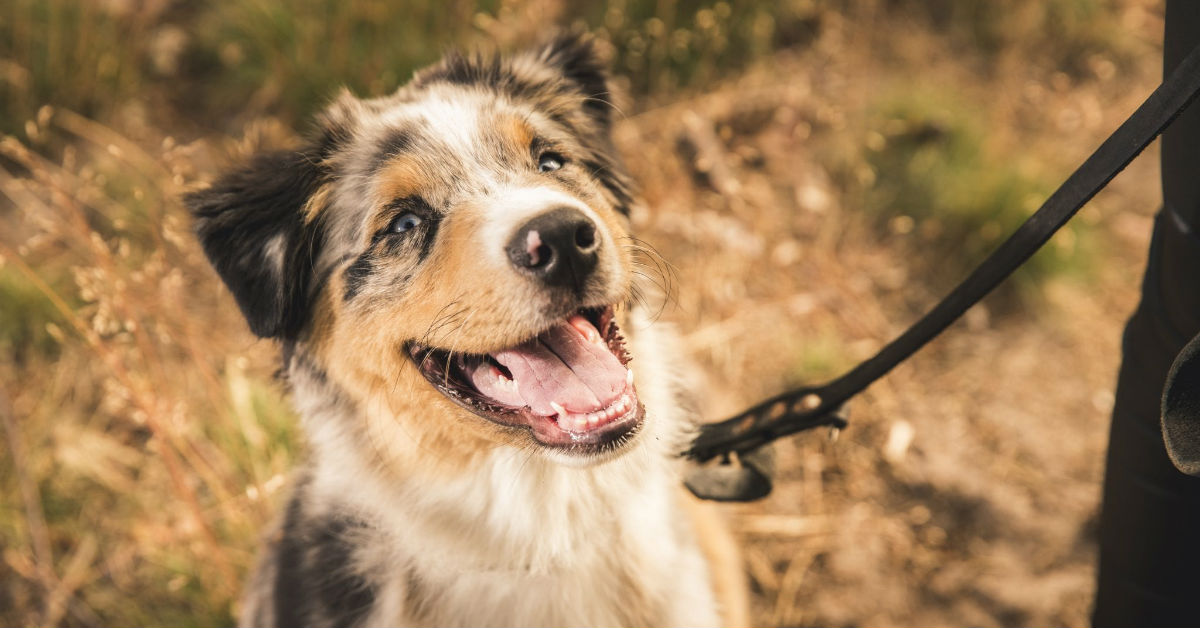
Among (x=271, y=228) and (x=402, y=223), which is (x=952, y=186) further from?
(x=271, y=228)

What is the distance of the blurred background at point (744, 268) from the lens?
10.6 feet

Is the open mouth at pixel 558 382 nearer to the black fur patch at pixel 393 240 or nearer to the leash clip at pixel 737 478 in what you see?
the black fur patch at pixel 393 240

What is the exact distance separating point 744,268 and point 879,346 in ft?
2.62

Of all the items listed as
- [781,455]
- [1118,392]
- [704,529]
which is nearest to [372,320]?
[704,529]

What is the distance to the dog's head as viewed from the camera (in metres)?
1.92

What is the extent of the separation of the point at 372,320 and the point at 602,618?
3.32 feet

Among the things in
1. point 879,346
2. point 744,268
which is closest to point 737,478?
point 879,346

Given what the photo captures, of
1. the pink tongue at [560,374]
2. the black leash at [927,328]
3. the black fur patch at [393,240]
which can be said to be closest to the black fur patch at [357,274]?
the black fur patch at [393,240]

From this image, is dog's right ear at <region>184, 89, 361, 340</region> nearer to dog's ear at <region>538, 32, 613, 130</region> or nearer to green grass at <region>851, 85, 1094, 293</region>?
dog's ear at <region>538, 32, 613, 130</region>

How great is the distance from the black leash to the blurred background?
114 centimetres

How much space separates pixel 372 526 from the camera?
2.28 meters

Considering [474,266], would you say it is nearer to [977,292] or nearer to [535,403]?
[535,403]

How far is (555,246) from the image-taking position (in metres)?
1.84

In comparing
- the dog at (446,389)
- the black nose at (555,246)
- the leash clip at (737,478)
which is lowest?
the leash clip at (737,478)
